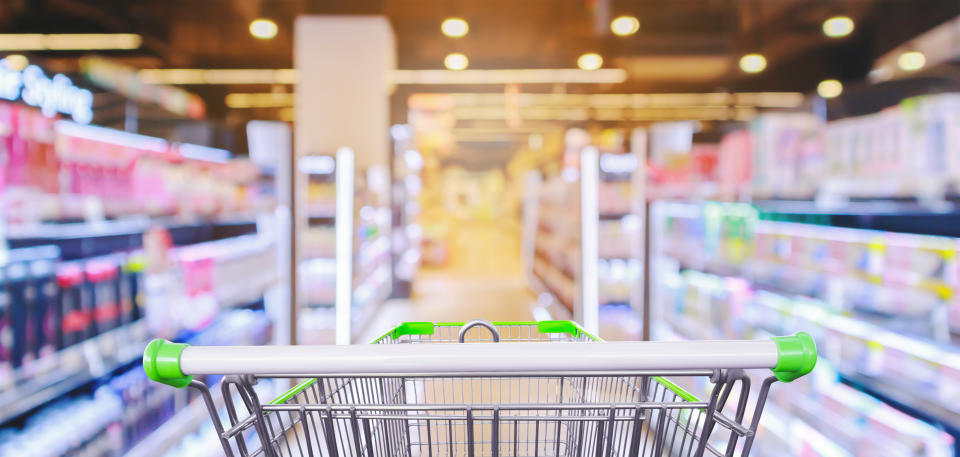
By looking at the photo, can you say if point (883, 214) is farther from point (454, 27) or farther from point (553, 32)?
point (454, 27)

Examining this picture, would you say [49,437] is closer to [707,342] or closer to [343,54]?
[707,342]

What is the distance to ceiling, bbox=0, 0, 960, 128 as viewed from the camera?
6.65 metres

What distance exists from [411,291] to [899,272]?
7.66 metres

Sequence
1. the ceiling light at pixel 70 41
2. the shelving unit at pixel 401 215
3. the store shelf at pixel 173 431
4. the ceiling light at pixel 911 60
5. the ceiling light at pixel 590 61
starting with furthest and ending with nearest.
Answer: the shelving unit at pixel 401 215 → the ceiling light at pixel 590 61 → the ceiling light at pixel 911 60 → the ceiling light at pixel 70 41 → the store shelf at pixel 173 431

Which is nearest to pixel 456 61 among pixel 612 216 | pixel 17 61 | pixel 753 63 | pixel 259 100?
pixel 259 100

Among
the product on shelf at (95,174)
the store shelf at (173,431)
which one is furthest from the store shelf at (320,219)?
the store shelf at (173,431)

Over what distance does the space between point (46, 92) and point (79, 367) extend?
115 cm

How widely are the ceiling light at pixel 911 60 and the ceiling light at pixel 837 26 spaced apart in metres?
0.80

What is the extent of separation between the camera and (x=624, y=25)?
24.9ft

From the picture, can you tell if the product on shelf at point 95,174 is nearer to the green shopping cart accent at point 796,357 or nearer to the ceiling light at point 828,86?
the green shopping cart accent at point 796,357

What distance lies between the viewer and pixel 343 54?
7387 mm

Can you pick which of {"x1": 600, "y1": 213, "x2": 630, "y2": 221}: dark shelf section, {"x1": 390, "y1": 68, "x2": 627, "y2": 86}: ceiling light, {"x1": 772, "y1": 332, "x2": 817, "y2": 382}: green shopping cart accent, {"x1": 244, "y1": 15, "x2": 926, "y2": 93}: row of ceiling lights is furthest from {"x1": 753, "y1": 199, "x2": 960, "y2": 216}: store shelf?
A: {"x1": 390, "y1": 68, "x2": 627, "y2": 86}: ceiling light

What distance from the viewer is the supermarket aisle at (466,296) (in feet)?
Result: 25.6

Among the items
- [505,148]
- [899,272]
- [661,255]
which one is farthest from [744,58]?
[505,148]
